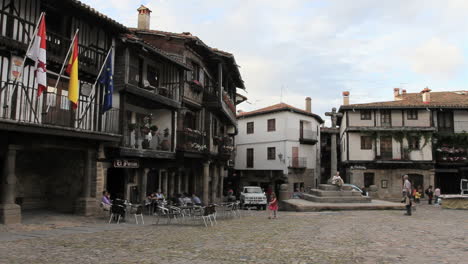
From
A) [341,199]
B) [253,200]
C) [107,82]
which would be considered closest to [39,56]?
[107,82]

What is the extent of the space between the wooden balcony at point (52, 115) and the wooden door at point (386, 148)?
91.3 ft

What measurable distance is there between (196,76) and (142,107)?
15.9 ft

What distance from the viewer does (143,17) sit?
80.1ft

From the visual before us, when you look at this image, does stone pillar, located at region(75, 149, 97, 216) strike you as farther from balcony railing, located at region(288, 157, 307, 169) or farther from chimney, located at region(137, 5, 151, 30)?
balcony railing, located at region(288, 157, 307, 169)

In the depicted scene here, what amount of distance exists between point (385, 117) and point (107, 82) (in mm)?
29081

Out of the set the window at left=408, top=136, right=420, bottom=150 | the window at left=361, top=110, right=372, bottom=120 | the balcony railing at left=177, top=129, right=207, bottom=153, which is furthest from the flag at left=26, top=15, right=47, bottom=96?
the window at left=408, top=136, right=420, bottom=150

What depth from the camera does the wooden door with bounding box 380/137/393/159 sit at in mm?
37731

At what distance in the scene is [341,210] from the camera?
2131cm

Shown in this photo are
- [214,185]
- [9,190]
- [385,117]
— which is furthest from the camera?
[385,117]

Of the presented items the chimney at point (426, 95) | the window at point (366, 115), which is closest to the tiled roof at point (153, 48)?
the window at point (366, 115)

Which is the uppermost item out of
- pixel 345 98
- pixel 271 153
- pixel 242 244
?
pixel 345 98

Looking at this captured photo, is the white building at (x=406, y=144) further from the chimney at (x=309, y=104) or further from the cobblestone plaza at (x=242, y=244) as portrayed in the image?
the cobblestone plaza at (x=242, y=244)

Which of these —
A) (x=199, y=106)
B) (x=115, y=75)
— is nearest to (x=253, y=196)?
(x=199, y=106)

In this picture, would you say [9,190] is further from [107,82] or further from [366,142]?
[366,142]
